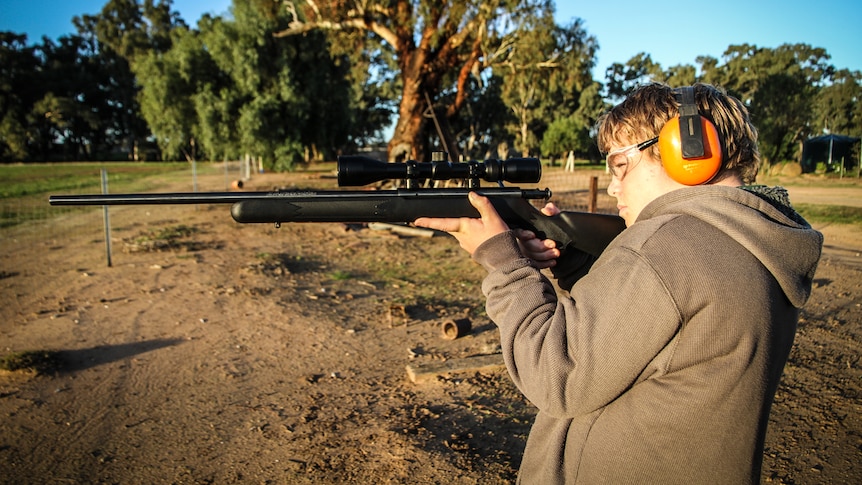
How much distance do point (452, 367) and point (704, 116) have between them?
4.06 m

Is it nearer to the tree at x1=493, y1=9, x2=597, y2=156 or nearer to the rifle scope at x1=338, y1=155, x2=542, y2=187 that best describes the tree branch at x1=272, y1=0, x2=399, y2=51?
the tree at x1=493, y1=9, x2=597, y2=156

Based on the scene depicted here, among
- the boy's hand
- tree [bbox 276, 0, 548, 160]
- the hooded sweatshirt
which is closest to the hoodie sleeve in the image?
the hooded sweatshirt

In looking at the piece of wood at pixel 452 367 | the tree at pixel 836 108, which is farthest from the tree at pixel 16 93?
the tree at pixel 836 108

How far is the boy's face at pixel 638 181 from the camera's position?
1.71 m

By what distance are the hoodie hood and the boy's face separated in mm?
178

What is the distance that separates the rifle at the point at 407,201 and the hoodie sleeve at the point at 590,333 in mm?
949

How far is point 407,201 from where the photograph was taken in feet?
8.46

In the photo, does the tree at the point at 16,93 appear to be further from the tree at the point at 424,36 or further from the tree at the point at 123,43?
the tree at the point at 424,36

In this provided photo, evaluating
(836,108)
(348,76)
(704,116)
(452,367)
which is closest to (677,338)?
(704,116)

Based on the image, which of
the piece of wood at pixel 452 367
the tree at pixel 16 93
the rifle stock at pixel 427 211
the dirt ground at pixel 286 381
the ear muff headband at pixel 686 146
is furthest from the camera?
the tree at pixel 16 93

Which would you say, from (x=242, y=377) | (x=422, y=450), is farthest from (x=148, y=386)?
(x=422, y=450)

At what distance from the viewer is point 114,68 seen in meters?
75.3

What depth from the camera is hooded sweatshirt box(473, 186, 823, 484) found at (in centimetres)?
136

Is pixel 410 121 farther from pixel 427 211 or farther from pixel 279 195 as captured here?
pixel 427 211
